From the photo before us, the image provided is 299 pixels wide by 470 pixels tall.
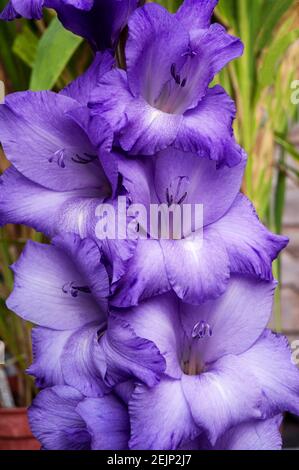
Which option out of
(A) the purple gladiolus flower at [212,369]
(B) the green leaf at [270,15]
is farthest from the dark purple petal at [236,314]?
(B) the green leaf at [270,15]

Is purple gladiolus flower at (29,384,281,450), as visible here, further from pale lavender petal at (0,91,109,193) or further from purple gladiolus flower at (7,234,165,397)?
pale lavender petal at (0,91,109,193)

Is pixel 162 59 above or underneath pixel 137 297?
above

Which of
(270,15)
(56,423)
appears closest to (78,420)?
(56,423)

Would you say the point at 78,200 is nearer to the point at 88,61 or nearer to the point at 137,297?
the point at 137,297

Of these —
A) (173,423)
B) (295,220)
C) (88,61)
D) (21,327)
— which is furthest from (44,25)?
(295,220)

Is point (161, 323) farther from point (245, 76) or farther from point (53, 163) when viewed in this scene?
point (245, 76)
